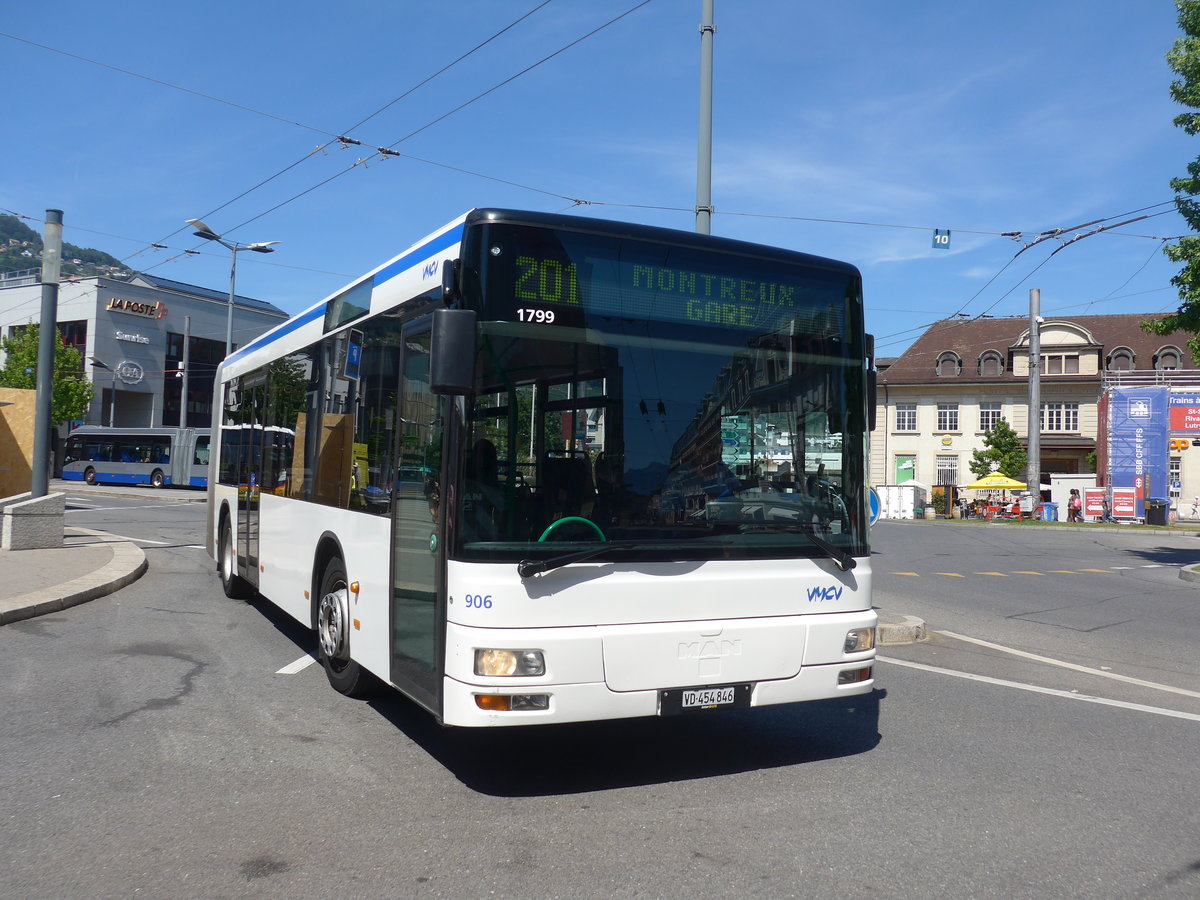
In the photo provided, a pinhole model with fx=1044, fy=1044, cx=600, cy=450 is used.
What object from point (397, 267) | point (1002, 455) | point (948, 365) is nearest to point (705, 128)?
point (397, 267)

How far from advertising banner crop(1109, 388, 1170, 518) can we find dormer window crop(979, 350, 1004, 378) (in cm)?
1617

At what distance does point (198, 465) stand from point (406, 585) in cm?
4682

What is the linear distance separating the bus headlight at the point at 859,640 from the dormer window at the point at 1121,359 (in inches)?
2526

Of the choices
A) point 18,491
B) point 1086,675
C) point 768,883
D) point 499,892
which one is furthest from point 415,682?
point 18,491

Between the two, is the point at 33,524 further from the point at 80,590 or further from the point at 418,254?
the point at 418,254

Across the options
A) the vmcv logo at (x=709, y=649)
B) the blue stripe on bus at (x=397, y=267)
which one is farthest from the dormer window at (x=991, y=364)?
the vmcv logo at (x=709, y=649)

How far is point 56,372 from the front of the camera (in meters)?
58.4

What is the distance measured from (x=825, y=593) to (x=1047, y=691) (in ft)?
10.8

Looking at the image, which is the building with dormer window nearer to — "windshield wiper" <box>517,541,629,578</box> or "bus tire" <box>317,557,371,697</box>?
"bus tire" <box>317,557,371,697</box>

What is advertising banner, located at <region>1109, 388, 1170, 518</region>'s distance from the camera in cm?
4750

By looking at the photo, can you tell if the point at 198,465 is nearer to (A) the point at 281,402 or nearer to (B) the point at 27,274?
(B) the point at 27,274

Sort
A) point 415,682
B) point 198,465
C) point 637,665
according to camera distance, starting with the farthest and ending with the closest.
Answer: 1. point 198,465
2. point 415,682
3. point 637,665

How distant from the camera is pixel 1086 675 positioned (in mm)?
8516

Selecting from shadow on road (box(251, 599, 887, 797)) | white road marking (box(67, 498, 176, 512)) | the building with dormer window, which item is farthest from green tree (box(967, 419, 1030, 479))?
shadow on road (box(251, 599, 887, 797))
